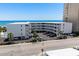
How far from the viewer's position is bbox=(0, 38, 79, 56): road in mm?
2262

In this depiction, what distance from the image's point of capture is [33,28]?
2.32m

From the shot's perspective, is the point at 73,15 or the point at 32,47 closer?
the point at 73,15

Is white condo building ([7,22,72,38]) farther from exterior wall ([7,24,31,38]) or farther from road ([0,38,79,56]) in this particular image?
road ([0,38,79,56])

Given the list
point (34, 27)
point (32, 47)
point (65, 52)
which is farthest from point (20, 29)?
point (65, 52)

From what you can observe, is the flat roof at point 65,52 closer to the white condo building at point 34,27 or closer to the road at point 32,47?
the road at point 32,47

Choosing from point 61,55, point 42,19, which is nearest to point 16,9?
point 42,19

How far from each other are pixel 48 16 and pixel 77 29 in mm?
547

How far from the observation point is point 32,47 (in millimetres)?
2355

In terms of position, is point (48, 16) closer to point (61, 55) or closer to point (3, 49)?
point (61, 55)

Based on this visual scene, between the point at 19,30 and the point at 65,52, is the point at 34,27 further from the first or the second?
the point at 65,52

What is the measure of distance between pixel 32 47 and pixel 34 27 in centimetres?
36

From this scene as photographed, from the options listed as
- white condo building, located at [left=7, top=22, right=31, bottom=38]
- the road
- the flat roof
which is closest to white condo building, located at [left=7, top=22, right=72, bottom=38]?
white condo building, located at [left=7, top=22, right=31, bottom=38]

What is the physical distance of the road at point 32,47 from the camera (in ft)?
7.42

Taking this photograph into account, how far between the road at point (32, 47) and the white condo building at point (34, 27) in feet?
0.58
